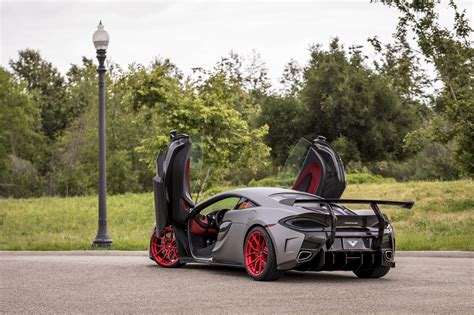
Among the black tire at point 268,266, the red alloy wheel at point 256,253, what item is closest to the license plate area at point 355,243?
the black tire at point 268,266

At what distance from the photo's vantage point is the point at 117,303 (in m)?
9.72

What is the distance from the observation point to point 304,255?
11547mm

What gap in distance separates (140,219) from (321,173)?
1720 cm

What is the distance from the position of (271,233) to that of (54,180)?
167 ft

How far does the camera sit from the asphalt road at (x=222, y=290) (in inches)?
365

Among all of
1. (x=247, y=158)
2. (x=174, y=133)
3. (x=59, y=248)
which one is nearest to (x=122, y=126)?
(x=247, y=158)

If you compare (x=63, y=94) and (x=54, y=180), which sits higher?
(x=63, y=94)

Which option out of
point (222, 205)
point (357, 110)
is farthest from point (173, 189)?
point (357, 110)

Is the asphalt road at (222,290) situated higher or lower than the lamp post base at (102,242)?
lower

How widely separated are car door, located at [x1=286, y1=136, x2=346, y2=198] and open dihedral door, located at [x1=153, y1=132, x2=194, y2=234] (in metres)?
1.81

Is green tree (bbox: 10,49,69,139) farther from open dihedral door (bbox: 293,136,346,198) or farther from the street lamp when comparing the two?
open dihedral door (bbox: 293,136,346,198)

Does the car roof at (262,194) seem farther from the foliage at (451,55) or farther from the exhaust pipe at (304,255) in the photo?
the foliage at (451,55)

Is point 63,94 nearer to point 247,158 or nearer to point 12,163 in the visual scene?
point 12,163

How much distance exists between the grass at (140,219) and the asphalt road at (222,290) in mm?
5060
